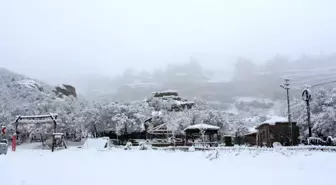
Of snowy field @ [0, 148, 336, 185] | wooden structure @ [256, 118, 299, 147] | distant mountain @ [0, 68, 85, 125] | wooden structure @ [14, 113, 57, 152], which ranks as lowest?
snowy field @ [0, 148, 336, 185]

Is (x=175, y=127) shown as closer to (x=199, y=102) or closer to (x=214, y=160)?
(x=199, y=102)

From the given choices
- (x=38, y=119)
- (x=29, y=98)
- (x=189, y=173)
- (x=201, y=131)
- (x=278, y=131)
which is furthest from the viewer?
(x=29, y=98)

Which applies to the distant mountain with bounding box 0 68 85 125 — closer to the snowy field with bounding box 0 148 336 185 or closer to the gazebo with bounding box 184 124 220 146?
the gazebo with bounding box 184 124 220 146

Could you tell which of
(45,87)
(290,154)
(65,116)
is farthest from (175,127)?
(45,87)

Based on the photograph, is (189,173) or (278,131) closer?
(189,173)

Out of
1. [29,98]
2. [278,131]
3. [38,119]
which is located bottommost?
[278,131]

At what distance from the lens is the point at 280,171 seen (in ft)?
35.1

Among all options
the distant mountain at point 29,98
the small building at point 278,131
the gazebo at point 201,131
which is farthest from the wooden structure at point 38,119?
the distant mountain at point 29,98

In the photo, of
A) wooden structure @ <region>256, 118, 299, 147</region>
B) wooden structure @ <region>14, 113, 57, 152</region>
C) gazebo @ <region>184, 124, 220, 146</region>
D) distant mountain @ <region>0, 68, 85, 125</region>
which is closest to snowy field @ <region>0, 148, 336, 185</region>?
wooden structure @ <region>14, 113, 57, 152</region>

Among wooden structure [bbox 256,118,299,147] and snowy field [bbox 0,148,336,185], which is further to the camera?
wooden structure [bbox 256,118,299,147]

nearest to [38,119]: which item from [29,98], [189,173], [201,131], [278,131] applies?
[201,131]

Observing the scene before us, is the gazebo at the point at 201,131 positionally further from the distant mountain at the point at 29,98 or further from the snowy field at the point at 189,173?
the distant mountain at the point at 29,98

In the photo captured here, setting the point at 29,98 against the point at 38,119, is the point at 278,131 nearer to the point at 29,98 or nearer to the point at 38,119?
the point at 38,119

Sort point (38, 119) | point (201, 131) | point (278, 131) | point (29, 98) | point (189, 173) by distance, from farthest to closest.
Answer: point (29, 98) < point (278, 131) < point (201, 131) < point (38, 119) < point (189, 173)
